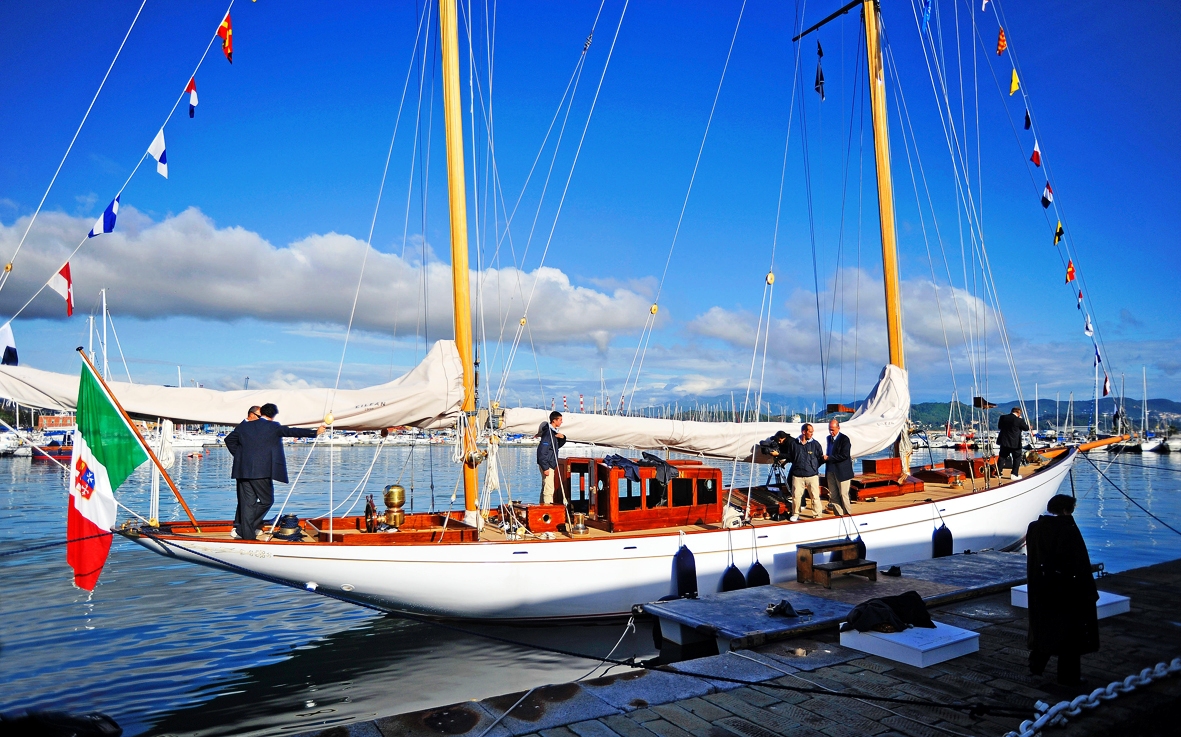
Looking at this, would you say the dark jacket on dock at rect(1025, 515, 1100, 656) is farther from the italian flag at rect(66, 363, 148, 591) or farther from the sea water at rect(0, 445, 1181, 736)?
the italian flag at rect(66, 363, 148, 591)

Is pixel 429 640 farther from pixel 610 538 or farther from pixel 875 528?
pixel 875 528

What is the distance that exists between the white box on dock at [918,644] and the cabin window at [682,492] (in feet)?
17.5

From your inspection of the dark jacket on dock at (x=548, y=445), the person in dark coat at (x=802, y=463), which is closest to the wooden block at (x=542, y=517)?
the dark jacket on dock at (x=548, y=445)

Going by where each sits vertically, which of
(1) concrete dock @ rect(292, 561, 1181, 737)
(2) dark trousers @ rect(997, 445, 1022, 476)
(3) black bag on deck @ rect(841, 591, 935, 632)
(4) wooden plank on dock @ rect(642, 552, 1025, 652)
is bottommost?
(4) wooden plank on dock @ rect(642, 552, 1025, 652)

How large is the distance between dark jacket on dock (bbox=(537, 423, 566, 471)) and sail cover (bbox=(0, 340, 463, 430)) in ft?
5.06

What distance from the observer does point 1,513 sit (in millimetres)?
27359

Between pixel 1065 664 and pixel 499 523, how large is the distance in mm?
8070

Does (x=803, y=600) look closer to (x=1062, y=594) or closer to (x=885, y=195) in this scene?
(x=1062, y=594)

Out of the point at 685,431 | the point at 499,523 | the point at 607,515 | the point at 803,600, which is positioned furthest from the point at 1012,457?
the point at 499,523

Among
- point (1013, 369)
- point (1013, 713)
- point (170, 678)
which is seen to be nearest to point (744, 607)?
point (1013, 713)

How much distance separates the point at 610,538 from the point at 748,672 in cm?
439

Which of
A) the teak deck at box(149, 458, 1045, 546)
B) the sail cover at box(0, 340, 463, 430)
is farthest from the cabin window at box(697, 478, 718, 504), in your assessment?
the sail cover at box(0, 340, 463, 430)

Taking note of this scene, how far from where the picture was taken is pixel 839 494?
13.5 meters

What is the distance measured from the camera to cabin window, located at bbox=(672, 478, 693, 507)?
12594 mm
